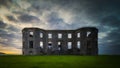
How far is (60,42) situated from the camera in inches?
1510

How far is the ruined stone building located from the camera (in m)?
35.7

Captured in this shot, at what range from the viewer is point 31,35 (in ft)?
120

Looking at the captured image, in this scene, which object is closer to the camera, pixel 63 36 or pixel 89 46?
pixel 89 46

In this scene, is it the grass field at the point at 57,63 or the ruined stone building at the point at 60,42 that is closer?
the grass field at the point at 57,63

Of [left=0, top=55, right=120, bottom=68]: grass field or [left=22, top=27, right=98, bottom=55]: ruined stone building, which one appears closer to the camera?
[left=0, top=55, right=120, bottom=68]: grass field

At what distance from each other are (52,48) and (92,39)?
947cm

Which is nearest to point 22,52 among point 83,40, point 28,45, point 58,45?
point 28,45

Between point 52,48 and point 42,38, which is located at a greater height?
point 42,38

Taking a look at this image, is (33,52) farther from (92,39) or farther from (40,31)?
(92,39)

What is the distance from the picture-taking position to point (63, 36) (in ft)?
126

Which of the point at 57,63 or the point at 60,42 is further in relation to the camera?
the point at 60,42

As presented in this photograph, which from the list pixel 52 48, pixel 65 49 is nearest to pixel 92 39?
pixel 65 49

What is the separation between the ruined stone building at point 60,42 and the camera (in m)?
35.7

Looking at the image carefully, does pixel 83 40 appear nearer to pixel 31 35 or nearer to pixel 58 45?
pixel 58 45
